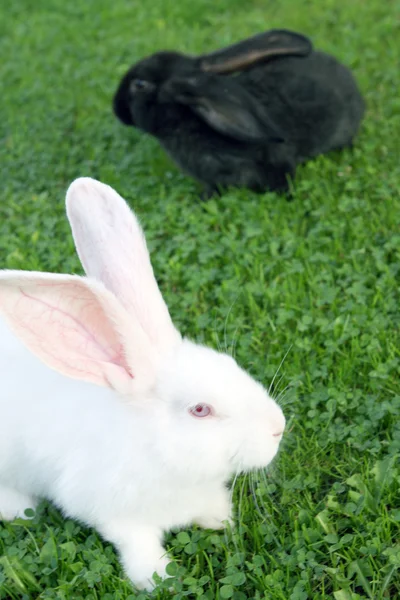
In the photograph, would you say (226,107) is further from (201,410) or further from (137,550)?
(137,550)

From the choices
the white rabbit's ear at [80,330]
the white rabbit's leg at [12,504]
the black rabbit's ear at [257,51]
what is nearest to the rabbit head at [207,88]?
the black rabbit's ear at [257,51]

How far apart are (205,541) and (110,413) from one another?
1.98 ft

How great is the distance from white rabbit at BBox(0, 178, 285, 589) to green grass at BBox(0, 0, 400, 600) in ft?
0.70

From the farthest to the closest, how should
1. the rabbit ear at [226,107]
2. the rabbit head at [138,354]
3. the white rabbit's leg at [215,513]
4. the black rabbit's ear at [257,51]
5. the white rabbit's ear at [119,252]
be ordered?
the black rabbit's ear at [257,51], the rabbit ear at [226,107], the white rabbit's leg at [215,513], the white rabbit's ear at [119,252], the rabbit head at [138,354]

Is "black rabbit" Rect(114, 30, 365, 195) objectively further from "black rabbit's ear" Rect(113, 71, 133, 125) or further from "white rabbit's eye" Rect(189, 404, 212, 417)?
"white rabbit's eye" Rect(189, 404, 212, 417)

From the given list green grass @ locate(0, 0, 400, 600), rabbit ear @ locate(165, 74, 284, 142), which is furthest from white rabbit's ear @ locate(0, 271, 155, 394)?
rabbit ear @ locate(165, 74, 284, 142)

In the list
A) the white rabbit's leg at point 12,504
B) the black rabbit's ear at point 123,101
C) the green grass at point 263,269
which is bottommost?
the white rabbit's leg at point 12,504

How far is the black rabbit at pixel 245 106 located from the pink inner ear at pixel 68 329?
241 cm

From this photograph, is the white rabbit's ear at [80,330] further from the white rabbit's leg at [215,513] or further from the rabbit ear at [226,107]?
the rabbit ear at [226,107]

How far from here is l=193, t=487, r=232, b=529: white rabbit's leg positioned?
270 cm

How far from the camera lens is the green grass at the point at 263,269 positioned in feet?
8.46

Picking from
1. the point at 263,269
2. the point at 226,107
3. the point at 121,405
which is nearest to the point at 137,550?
the point at 121,405

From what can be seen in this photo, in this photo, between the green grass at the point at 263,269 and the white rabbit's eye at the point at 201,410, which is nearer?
the white rabbit's eye at the point at 201,410

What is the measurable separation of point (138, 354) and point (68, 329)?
0.77ft
